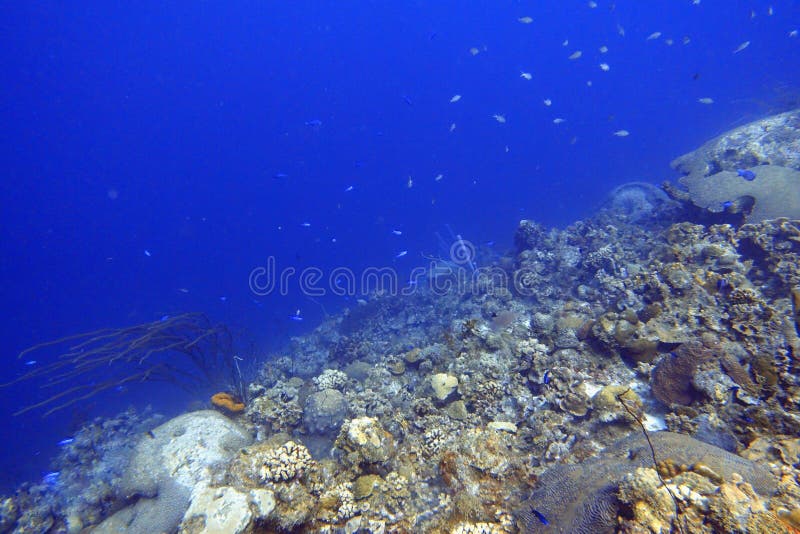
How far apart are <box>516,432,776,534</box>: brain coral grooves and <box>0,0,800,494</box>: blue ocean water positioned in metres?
51.7

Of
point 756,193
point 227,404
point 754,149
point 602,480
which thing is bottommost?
point 602,480

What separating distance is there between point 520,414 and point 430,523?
7.89 feet

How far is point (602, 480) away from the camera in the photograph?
11.2 feet

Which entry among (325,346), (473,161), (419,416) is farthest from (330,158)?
(419,416)

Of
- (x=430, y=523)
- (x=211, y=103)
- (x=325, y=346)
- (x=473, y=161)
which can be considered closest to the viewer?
(x=430, y=523)

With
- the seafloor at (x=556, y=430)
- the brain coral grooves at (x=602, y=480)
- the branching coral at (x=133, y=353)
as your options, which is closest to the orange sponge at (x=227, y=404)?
the seafloor at (x=556, y=430)

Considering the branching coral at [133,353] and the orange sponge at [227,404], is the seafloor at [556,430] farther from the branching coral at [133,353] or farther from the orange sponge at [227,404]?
the branching coral at [133,353]

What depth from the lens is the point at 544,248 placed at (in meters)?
13.8

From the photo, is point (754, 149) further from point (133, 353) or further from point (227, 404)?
point (133, 353)

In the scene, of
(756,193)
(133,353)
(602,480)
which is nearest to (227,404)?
(133,353)

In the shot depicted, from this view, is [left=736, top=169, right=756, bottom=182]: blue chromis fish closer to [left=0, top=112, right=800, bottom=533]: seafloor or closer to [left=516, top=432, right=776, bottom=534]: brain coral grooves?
[left=0, top=112, right=800, bottom=533]: seafloor

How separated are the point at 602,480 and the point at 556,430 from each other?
1674 millimetres

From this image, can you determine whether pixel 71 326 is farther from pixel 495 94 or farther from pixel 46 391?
pixel 495 94

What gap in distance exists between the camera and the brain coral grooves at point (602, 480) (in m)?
3.05
